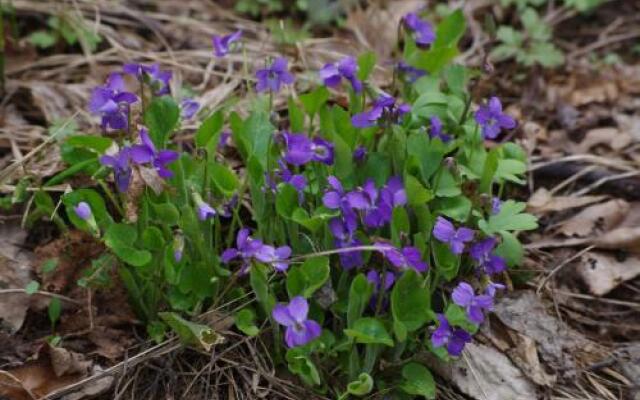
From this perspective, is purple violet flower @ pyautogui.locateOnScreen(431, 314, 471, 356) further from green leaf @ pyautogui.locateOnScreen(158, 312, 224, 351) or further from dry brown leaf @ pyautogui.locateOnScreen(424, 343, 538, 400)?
green leaf @ pyautogui.locateOnScreen(158, 312, 224, 351)

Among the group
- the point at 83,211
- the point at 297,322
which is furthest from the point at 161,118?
the point at 297,322

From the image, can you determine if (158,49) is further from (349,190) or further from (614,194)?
(614,194)

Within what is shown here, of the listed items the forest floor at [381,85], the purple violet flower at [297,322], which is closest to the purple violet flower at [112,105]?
the forest floor at [381,85]

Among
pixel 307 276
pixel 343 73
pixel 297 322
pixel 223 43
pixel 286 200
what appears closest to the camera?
pixel 297 322

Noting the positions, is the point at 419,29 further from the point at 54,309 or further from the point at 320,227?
the point at 54,309

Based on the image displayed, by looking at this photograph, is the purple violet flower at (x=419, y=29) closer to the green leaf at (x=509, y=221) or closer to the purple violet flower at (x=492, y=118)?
the purple violet flower at (x=492, y=118)
